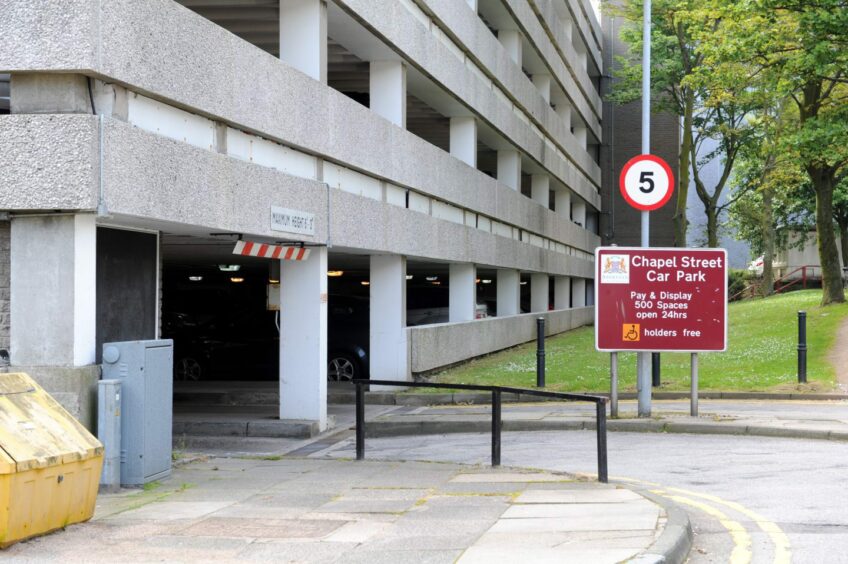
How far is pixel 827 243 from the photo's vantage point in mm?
33594

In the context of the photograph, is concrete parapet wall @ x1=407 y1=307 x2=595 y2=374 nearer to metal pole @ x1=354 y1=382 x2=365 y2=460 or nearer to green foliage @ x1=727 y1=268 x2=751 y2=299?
metal pole @ x1=354 y1=382 x2=365 y2=460

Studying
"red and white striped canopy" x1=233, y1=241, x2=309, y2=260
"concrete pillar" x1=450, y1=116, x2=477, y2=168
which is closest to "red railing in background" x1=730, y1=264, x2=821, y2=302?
"concrete pillar" x1=450, y1=116, x2=477, y2=168

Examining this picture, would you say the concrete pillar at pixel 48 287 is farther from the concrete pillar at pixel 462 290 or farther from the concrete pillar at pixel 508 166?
the concrete pillar at pixel 508 166

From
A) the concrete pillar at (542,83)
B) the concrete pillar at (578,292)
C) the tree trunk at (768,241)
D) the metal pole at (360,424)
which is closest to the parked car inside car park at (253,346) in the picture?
the metal pole at (360,424)

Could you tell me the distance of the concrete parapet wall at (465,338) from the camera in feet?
66.5

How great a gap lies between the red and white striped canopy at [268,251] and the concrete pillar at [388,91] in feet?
15.6

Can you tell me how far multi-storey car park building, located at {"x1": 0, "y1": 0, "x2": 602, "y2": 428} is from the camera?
363 inches

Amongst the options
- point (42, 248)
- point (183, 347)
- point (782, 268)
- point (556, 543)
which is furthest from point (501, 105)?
point (782, 268)

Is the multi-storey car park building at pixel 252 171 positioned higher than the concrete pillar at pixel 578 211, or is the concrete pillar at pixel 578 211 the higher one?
the concrete pillar at pixel 578 211

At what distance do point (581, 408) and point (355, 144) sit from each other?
17.2 ft

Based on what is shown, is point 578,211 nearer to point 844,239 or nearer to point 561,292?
point 561,292

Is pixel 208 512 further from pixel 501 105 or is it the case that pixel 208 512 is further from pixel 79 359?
pixel 501 105

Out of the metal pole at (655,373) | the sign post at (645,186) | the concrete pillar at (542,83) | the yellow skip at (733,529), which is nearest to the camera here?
the yellow skip at (733,529)

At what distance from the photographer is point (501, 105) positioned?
27672mm
